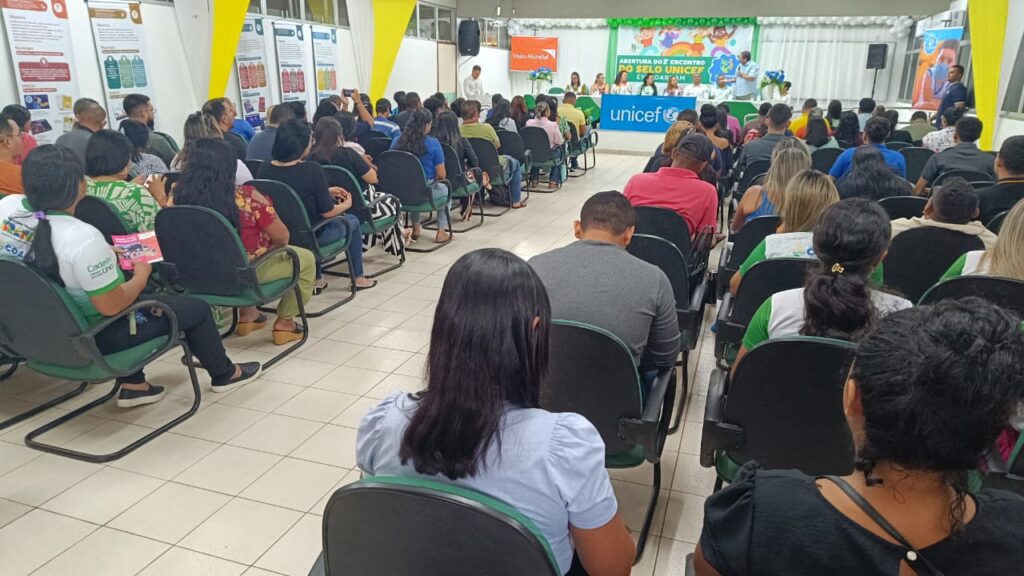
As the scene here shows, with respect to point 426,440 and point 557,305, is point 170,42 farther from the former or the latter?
point 426,440

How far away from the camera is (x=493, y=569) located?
0.93m

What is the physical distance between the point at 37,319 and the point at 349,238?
2.07 m

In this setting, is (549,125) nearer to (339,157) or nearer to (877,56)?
(339,157)

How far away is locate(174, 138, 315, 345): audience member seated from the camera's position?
3.07 m

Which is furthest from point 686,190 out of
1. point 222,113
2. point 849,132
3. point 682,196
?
point 222,113

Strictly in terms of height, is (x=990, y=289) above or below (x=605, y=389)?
above

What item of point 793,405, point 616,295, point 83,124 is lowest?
point 793,405

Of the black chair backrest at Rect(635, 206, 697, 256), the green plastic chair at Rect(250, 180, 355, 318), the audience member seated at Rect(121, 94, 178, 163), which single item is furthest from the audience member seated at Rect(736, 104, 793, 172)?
the audience member seated at Rect(121, 94, 178, 163)

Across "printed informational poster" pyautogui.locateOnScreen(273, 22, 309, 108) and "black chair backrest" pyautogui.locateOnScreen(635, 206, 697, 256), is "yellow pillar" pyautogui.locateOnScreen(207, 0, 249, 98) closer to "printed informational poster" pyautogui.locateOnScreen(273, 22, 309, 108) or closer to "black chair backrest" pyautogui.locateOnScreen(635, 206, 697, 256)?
"printed informational poster" pyautogui.locateOnScreen(273, 22, 309, 108)

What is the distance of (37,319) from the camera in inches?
90.4

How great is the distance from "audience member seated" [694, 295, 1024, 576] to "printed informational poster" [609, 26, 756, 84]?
13921mm

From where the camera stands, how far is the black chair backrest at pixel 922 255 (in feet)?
8.98

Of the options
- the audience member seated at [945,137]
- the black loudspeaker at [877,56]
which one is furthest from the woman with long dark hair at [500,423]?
the black loudspeaker at [877,56]

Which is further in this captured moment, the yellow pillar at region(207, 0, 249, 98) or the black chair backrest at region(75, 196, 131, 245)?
the yellow pillar at region(207, 0, 249, 98)
